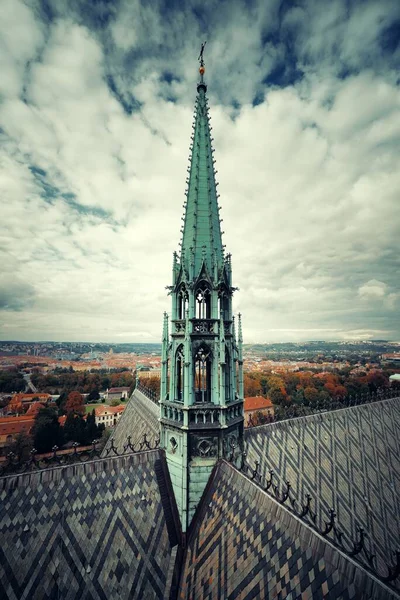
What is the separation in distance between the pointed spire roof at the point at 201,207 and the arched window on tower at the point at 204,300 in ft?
2.31

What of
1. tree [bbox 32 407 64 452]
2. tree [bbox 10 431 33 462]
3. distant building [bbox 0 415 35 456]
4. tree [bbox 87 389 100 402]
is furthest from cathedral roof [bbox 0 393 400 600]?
tree [bbox 87 389 100 402]

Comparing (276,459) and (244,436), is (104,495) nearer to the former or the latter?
(244,436)

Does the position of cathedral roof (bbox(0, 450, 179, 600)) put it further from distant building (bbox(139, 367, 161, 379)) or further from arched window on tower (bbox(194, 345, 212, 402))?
distant building (bbox(139, 367, 161, 379))

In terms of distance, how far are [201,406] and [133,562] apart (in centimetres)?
664

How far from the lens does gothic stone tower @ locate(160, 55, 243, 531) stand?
1424 centimetres

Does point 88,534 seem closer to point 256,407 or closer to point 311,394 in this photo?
point 256,407

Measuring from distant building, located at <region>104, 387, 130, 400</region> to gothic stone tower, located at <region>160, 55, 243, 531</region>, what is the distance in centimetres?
10510

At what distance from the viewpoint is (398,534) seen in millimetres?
16422

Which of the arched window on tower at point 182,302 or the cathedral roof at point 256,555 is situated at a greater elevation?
the arched window on tower at point 182,302

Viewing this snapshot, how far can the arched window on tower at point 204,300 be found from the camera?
15.6 m

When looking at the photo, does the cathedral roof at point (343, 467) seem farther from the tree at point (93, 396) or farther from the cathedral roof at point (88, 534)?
the tree at point (93, 396)

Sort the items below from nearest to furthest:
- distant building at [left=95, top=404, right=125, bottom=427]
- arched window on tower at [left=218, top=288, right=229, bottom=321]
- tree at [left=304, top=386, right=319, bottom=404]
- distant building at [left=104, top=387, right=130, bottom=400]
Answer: arched window on tower at [left=218, top=288, right=229, bottom=321] → distant building at [left=95, top=404, right=125, bottom=427] → tree at [left=304, top=386, right=319, bottom=404] → distant building at [left=104, top=387, right=130, bottom=400]

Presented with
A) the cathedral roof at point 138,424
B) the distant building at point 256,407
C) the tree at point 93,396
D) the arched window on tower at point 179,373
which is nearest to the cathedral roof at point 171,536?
the arched window on tower at point 179,373

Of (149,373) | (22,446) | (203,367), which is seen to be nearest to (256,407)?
(22,446)
